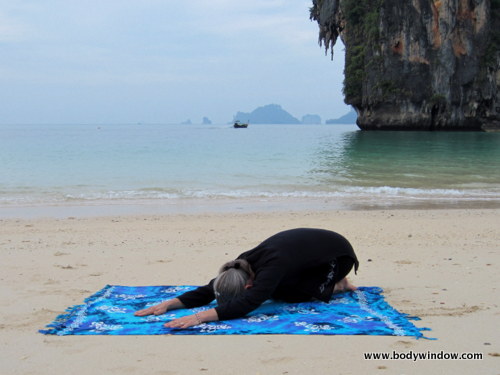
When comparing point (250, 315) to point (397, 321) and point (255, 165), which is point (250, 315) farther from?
point (255, 165)

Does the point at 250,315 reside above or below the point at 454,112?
below

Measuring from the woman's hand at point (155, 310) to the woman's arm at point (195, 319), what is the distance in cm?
30

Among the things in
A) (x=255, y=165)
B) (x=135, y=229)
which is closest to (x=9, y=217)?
(x=135, y=229)

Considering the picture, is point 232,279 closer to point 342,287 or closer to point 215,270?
point 342,287

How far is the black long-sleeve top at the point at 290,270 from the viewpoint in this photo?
3520mm

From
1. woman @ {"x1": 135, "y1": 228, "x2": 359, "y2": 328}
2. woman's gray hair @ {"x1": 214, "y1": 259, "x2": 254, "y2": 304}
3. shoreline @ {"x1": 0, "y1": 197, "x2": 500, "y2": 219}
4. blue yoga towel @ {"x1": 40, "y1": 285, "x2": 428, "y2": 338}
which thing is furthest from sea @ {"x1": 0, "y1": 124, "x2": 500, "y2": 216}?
woman's gray hair @ {"x1": 214, "y1": 259, "x2": 254, "y2": 304}

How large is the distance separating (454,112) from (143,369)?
168 feet

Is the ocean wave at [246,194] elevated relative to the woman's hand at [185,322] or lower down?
lower down

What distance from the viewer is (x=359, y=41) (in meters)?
51.3

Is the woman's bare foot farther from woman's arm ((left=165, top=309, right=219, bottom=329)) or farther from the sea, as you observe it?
the sea

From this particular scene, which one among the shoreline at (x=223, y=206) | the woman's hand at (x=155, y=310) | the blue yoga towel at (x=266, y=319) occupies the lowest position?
the shoreline at (x=223, y=206)

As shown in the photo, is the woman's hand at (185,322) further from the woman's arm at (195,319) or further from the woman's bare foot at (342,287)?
the woman's bare foot at (342,287)

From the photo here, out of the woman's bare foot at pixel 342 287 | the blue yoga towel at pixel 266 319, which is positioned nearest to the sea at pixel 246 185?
the woman's bare foot at pixel 342 287

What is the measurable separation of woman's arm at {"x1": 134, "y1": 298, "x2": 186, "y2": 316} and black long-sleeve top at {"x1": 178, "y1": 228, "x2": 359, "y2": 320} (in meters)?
→ 0.04
